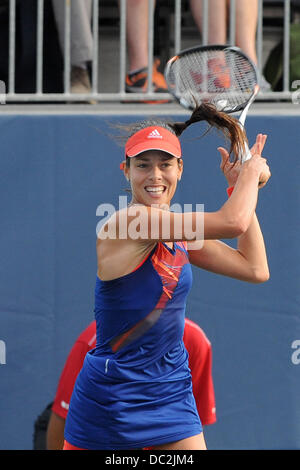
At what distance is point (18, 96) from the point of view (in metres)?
4.66

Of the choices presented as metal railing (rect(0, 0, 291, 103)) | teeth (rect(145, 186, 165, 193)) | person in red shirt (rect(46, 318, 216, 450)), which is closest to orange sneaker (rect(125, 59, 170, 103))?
metal railing (rect(0, 0, 291, 103))

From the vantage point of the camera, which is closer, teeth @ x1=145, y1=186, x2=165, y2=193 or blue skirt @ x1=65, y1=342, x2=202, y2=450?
blue skirt @ x1=65, y1=342, x2=202, y2=450

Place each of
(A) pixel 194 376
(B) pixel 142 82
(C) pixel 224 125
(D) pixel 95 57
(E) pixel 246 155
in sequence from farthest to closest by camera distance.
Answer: (B) pixel 142 82, (D) pixel 95 57, (A) pixel 194 376, (C) pixel 224 125, (E) pixel 246 155

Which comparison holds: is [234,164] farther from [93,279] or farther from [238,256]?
[93,279]

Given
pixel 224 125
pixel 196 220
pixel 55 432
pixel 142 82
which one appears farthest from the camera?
pixel 142 82

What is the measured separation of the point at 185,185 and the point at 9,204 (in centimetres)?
96

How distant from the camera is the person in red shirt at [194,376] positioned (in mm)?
4359

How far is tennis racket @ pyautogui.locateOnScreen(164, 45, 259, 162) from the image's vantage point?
3516mm

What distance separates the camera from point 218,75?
3.88 m

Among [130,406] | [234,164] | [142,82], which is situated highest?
[142,82]

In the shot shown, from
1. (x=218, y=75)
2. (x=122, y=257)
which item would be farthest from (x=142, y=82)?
(x=122, y=257)

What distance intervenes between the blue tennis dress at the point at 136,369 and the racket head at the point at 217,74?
941 mm

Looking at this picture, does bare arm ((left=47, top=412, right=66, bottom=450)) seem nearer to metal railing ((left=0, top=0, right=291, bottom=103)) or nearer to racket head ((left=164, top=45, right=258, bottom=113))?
metal railing ((left=0, top=0, right=291, bottom=103))

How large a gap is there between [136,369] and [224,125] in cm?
97
